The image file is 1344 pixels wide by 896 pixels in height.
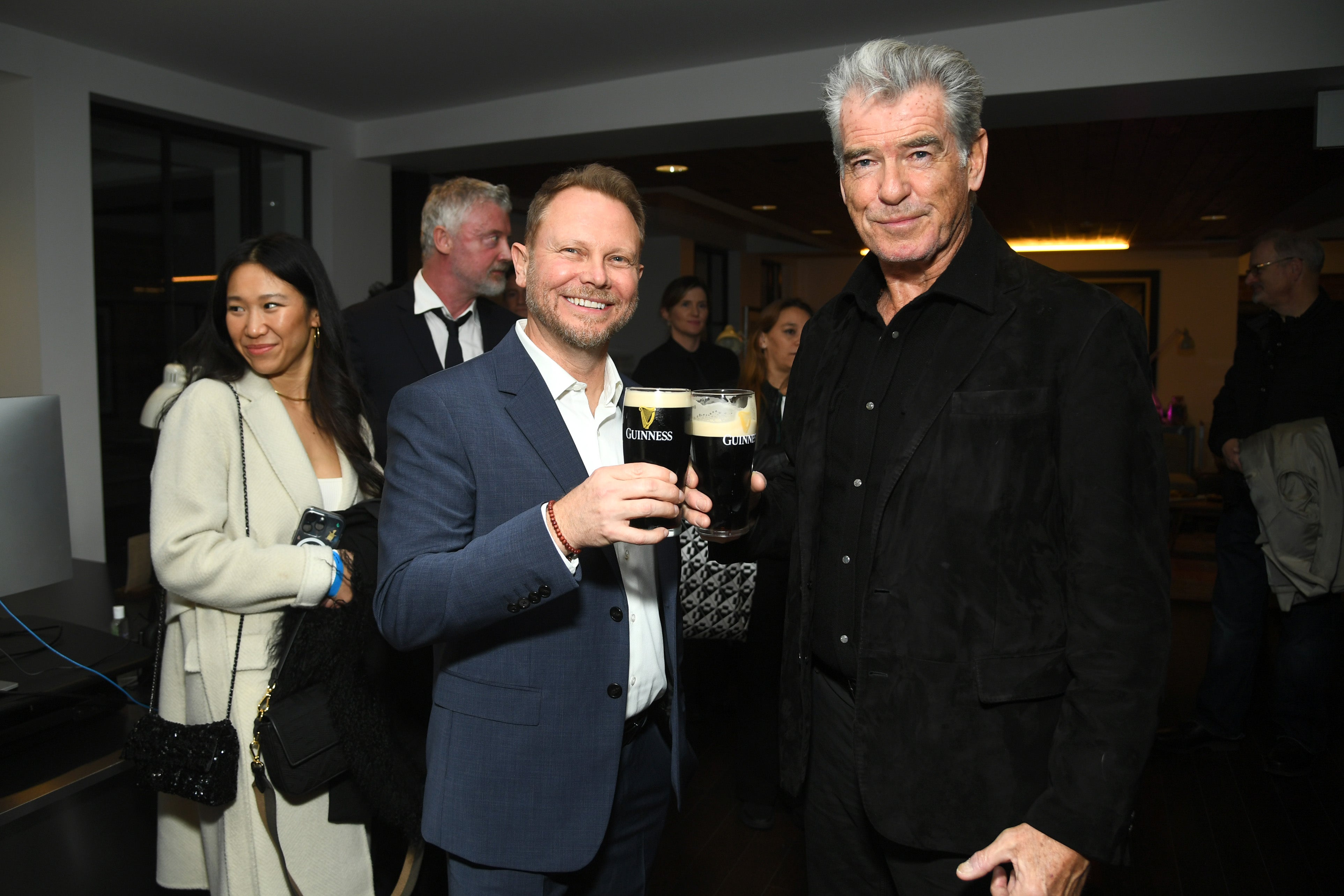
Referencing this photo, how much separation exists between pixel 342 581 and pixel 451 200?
6.73 ft

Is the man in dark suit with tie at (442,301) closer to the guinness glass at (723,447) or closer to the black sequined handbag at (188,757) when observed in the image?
Result: the black sequined handbag at (188,757)

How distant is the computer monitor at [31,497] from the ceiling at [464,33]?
113 inches

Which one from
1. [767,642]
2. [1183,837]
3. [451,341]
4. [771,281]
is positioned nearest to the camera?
[767,642]

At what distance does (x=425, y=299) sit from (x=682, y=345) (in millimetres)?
2161

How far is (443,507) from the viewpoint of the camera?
137 centimetres

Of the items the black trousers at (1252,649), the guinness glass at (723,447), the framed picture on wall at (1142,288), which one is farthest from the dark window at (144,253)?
the framed picture on wall at (1142,288)

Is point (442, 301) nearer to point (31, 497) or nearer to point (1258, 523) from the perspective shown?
point (31, 497)

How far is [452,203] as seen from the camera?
3.50m

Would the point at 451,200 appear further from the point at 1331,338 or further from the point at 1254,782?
the point at 1254,782

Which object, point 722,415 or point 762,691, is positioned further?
point 762,691

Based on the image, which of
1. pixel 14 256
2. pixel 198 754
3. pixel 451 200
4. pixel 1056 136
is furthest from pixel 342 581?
pixel 1056 136

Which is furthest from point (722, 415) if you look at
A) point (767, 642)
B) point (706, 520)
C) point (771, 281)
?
point (771, 281)

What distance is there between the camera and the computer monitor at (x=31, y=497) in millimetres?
1931

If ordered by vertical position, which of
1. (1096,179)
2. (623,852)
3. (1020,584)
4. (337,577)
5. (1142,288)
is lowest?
(623,852)
